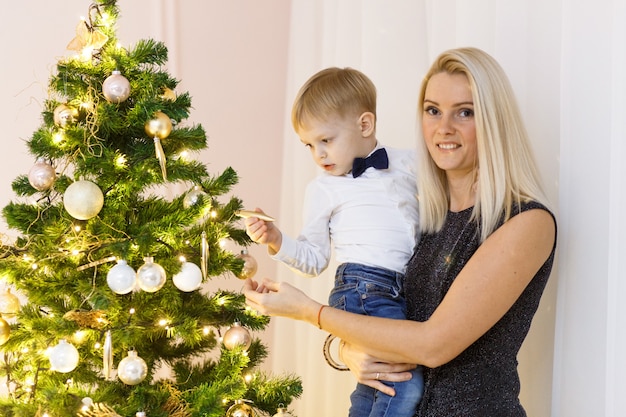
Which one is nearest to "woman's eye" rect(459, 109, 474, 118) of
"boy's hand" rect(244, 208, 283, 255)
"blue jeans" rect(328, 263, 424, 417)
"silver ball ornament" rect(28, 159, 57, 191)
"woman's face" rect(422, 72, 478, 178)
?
"woman's face" rect(422, 72, 478, 178)

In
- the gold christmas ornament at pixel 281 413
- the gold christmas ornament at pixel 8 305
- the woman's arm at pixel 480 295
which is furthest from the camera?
the gold christmas ornament at pixel 281 413

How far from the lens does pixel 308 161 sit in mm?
3244

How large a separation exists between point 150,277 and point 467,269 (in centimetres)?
72

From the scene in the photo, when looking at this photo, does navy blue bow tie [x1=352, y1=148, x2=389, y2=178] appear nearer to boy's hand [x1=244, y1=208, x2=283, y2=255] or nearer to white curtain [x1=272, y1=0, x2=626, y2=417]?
boy's hand [x1=244, y1=208, x2=283, y2=255]

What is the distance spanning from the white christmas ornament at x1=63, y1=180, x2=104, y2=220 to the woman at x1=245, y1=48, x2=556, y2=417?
0.43 m

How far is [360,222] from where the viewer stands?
6.27 ft

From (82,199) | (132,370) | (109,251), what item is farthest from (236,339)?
(82,199)

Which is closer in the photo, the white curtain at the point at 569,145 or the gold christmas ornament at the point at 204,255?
the white curtain at the point at 569,145

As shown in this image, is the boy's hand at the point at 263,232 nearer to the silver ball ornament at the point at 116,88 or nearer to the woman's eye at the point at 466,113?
the silver ball ornament at the point at 116,88

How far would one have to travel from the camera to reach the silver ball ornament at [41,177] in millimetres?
1743

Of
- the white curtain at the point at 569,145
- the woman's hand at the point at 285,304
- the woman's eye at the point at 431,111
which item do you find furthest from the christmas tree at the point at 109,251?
the white curtain at the point at 569,145

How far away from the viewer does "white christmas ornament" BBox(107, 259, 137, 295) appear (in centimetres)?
171

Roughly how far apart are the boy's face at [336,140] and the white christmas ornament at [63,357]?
0.77m

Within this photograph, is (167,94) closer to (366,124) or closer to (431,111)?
(366,124)
